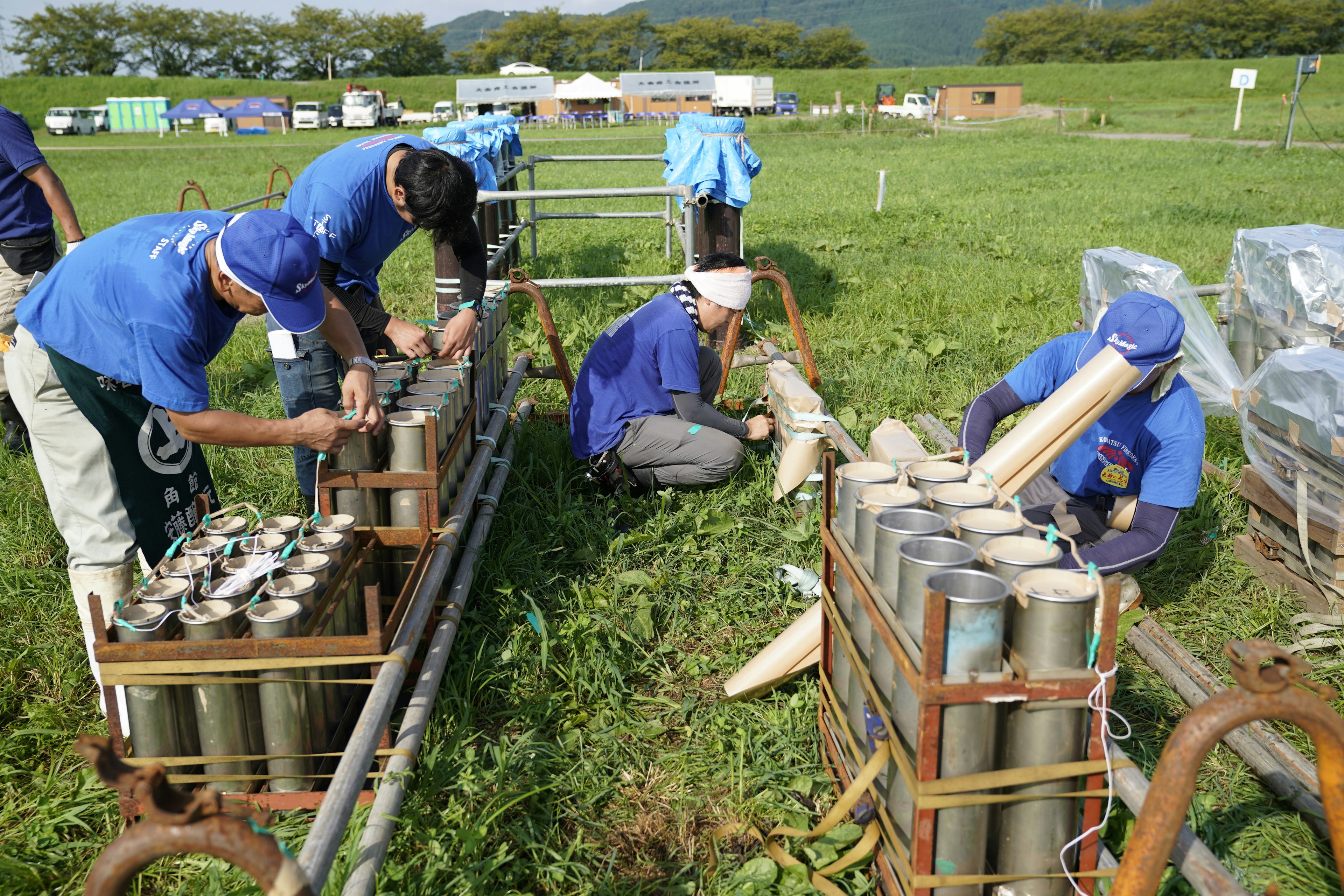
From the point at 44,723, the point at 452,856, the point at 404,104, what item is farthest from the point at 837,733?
the point at 404,104

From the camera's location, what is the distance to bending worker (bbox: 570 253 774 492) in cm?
434

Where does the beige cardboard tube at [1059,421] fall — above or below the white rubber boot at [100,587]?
above

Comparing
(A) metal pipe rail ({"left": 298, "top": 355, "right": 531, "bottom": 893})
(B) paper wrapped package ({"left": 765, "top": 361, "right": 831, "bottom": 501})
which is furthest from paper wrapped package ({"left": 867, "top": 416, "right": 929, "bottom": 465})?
(A) metal pipe rail ({"left": 298, "top": 355, "right": 531, "bottom": 893})

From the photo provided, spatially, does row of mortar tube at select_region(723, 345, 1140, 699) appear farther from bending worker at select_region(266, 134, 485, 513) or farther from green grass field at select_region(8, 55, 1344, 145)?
green grass field at select_region(8, 55, 1344, 145)

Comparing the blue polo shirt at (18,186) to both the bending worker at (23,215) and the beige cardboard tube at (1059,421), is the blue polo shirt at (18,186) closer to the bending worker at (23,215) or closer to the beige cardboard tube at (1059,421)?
the bending worker at (23,215)

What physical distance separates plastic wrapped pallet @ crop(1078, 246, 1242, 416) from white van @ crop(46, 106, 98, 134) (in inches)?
2059

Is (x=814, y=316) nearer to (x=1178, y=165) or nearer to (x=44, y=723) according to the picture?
(x=44, y=723)

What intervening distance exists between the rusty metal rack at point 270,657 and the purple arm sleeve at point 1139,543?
2367mm

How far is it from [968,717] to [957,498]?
2.30 ft

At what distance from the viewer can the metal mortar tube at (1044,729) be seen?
6.06ft

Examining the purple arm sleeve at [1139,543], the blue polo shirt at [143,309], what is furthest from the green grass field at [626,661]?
the blue polo shirt at [143,309]

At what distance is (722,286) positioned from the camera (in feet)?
14.1

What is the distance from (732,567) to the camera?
3959 millimetres

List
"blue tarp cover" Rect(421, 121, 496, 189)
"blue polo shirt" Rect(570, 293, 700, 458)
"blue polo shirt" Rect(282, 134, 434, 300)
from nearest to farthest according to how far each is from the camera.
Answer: "blue polo shirt" Rect(282, 134, 434, 300), "blue polo shirt" Rect(570, 293, 700, 458), "blue tarp cover" Rect(421, 121, 496, 189)
